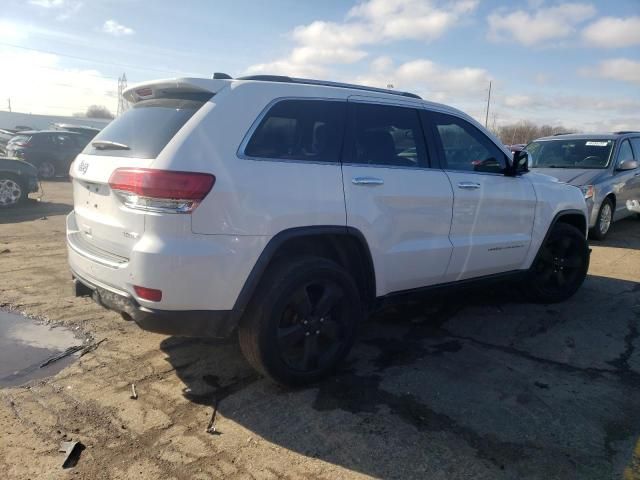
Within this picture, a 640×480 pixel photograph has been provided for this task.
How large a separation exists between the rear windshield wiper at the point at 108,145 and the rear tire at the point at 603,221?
8.06m

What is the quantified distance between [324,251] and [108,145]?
156 cm

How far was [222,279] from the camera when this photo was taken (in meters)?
2.90

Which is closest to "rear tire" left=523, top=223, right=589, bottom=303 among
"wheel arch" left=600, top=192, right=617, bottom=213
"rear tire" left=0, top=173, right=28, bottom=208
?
"wheel arch" left=600, top=192, right=617, bottom=213

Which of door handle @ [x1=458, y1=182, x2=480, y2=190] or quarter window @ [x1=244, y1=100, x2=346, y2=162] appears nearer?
quarter window @ [x1=244, y1=100, x2=346, y2=162]

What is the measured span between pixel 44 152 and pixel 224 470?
17132mm

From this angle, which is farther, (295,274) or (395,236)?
(395,236)

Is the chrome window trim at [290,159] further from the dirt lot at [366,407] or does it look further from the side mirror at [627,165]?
the side mirror at [627,165]

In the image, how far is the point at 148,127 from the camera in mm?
3176

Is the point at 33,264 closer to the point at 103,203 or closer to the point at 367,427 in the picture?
the point at 103,203

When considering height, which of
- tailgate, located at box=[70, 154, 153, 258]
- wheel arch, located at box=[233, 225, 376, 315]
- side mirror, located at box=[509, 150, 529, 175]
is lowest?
wheel arch, located at box=[233, 225, 376, 315]

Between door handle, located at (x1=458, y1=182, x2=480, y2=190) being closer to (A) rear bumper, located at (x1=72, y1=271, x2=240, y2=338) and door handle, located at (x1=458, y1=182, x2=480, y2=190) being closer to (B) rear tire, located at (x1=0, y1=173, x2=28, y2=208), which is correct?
(A) rear bumper, located at (x1=72, y1=271, x2=240, y2=338)

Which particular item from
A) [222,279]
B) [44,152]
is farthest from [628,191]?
[44,152]

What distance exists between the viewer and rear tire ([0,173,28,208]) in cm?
1072

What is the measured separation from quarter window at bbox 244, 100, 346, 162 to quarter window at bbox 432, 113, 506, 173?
105cm
